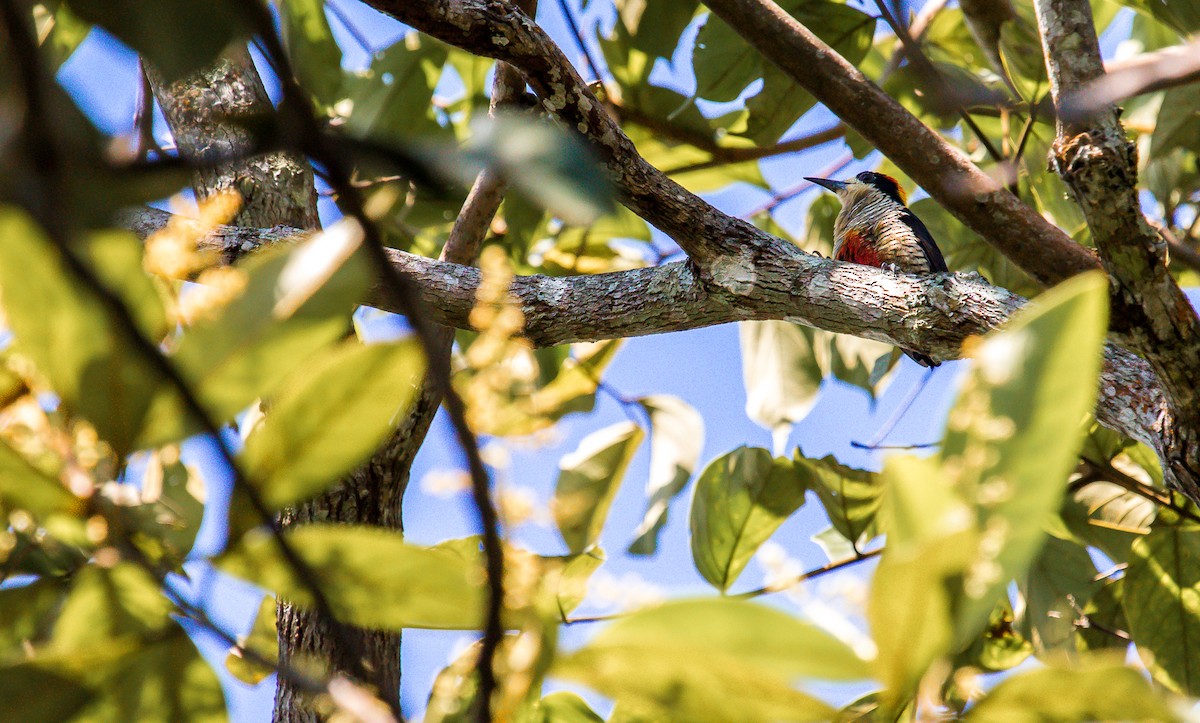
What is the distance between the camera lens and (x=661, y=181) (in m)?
1.49

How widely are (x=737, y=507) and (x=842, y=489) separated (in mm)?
237

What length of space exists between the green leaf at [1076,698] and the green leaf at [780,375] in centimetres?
171

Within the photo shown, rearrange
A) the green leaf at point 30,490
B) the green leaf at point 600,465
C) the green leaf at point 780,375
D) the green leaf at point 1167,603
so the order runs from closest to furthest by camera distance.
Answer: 1. the green leaf at point 30,490
2. the green leaf at point 1167,603
3. the green leaf at point 600,465
4. the green leaf at point 780,375

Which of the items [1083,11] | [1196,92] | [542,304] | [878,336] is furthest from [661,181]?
[1196,92]

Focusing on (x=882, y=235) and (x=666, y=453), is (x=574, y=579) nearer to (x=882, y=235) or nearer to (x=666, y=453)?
(x=666, y=453)

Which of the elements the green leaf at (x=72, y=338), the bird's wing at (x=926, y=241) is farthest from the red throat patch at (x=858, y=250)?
the green leaf at (x=72, y=338)

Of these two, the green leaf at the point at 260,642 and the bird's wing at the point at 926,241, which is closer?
the green leaf at the point at 260,642

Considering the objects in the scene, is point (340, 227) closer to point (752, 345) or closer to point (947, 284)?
point (947, 284)

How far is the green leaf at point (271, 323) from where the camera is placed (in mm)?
411

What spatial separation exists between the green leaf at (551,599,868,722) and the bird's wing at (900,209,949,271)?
1.87m

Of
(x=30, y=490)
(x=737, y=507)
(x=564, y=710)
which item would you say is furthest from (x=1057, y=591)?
(x=30, y=490)

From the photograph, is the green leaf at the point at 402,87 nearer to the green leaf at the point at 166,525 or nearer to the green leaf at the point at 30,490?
the green leaf at the point at 166,525

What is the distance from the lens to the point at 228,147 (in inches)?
70.0

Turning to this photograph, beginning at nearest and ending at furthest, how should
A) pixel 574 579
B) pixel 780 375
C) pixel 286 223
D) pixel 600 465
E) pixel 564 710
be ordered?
pixel 564 710
pixel 574 579
pixel 286 223
pixel 600 465
pixel 780 375
